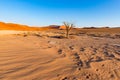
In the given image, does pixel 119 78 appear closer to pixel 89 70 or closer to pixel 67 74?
pixel 89 70

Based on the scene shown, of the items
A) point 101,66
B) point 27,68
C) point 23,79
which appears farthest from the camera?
point 101,66

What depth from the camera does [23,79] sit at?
10.5 feet

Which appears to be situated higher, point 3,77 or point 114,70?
point 3,77

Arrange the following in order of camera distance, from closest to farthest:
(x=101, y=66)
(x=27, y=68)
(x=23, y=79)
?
(x=23, y=79) → (x=27, y=68) → (x=101, y=66)

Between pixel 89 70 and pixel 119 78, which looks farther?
pixel 89 70

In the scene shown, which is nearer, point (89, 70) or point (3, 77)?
point (3, 77)

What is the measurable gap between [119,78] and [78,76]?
0.92 meters

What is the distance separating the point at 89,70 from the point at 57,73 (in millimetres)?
849

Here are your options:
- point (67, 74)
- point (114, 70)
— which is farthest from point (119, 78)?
point (67, 74)

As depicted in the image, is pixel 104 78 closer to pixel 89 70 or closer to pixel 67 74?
pixel 89 70

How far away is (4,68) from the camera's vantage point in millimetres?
3898

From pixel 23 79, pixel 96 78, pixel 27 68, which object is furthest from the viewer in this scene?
pixel 27 68

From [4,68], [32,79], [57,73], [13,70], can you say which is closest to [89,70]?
[57,73]

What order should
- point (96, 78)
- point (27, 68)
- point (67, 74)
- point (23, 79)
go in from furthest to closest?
point (27, 68)
point (67, 74)
point (96, 78)
point (23, 79)
